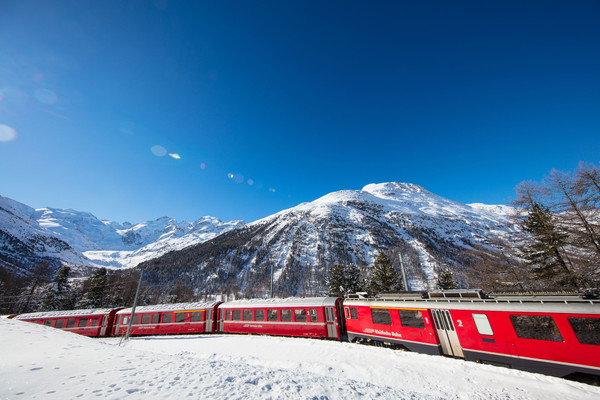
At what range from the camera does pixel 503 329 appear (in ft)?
33.9

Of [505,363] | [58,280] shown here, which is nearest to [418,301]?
[505,363]

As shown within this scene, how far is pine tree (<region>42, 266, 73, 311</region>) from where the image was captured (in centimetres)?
3966

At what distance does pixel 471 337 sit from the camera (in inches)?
440

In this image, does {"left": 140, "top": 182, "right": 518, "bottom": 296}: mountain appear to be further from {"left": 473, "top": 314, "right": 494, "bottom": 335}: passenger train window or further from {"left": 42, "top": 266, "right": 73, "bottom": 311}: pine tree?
{"left": 473, "top": 314, "right": 494, "bottom": 335}: passenger train window

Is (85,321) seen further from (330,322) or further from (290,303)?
(330,322)

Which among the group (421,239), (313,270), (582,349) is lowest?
(582,349)

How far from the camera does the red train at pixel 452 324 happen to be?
28.6 ft

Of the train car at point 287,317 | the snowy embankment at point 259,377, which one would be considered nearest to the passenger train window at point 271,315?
the train car at point 287,317

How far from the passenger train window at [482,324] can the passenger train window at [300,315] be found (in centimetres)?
1159

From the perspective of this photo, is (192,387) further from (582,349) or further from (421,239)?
(421,239)

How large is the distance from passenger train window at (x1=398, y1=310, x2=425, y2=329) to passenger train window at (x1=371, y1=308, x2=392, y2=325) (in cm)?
85

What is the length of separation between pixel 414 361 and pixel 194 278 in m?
153

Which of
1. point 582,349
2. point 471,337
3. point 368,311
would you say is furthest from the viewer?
point 368,311

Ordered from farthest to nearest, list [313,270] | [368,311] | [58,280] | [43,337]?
[313,270] → [58,280] → [368,311] → [43,337]
